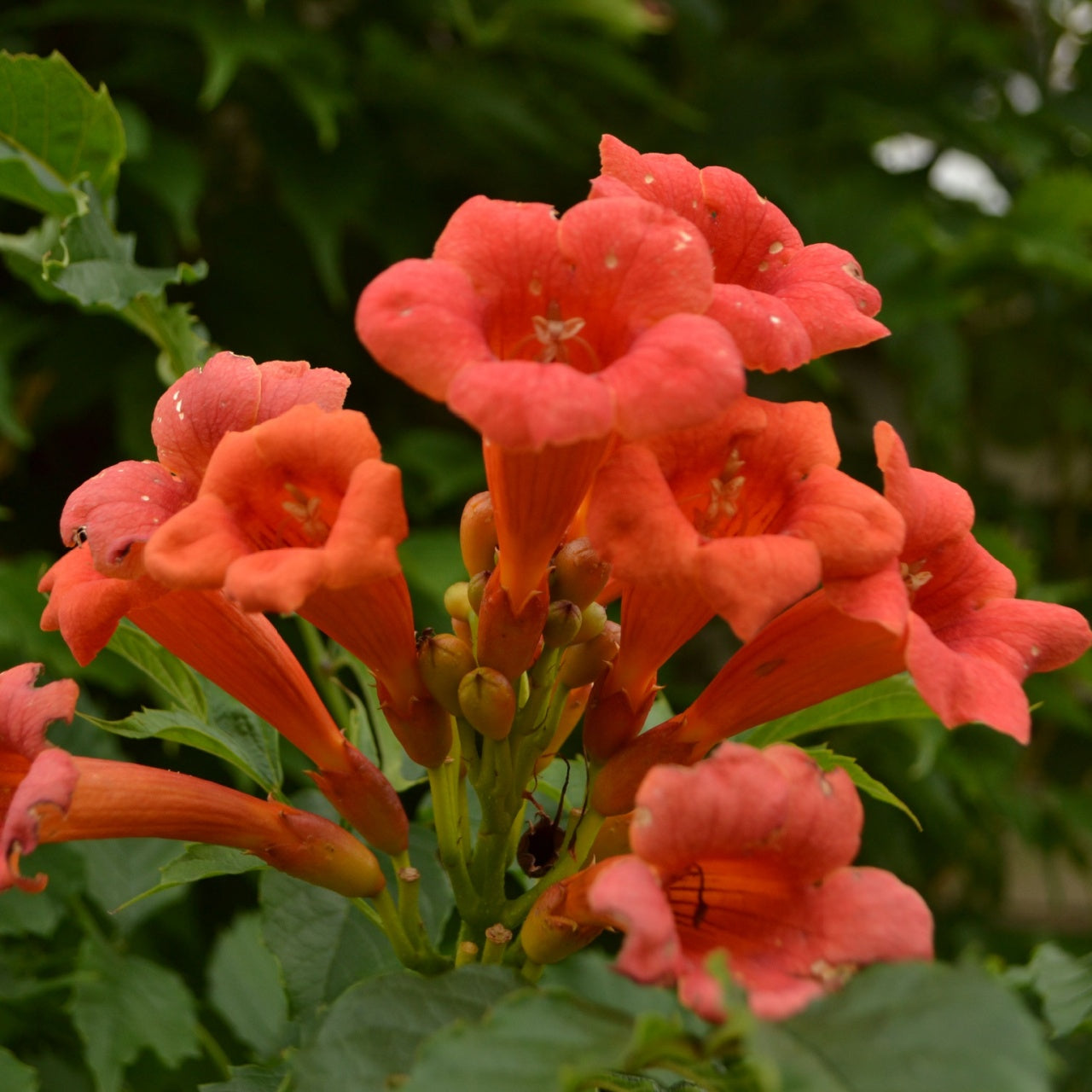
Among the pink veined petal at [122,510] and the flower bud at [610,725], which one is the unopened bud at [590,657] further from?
the pink veined petal at [122,510]

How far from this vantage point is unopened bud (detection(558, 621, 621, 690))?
113 centimetres

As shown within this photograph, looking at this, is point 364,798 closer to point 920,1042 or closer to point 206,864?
point 206,864

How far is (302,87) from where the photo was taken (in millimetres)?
2416

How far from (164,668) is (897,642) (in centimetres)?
86

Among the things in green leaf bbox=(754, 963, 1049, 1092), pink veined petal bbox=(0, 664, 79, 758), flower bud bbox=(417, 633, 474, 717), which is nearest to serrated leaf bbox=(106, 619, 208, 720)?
pink veined petal bbox=(0, 664, 79, 758)

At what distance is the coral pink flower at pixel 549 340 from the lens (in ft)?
2.64

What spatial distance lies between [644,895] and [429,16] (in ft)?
8.99

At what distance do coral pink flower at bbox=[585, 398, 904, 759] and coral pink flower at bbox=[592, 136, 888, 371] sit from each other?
0.06 metres

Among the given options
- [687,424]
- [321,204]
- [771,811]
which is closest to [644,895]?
[771,811]

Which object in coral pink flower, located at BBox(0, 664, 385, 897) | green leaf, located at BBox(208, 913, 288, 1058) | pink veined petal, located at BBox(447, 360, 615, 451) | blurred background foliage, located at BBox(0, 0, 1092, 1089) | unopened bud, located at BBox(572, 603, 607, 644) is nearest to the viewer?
pink veined petal, located at BBox(447, 360, 615, 451)

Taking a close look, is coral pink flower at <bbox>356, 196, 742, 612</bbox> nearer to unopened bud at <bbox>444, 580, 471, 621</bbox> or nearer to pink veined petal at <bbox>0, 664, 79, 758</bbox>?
unopened bud at <bbox>444, 580, 471, 621</bbox>

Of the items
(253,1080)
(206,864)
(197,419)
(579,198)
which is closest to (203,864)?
(206,864)

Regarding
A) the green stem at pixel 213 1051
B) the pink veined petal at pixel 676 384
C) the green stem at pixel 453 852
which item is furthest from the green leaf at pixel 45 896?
the pink veined petal at pixel 676 384

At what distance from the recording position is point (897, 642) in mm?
1000
